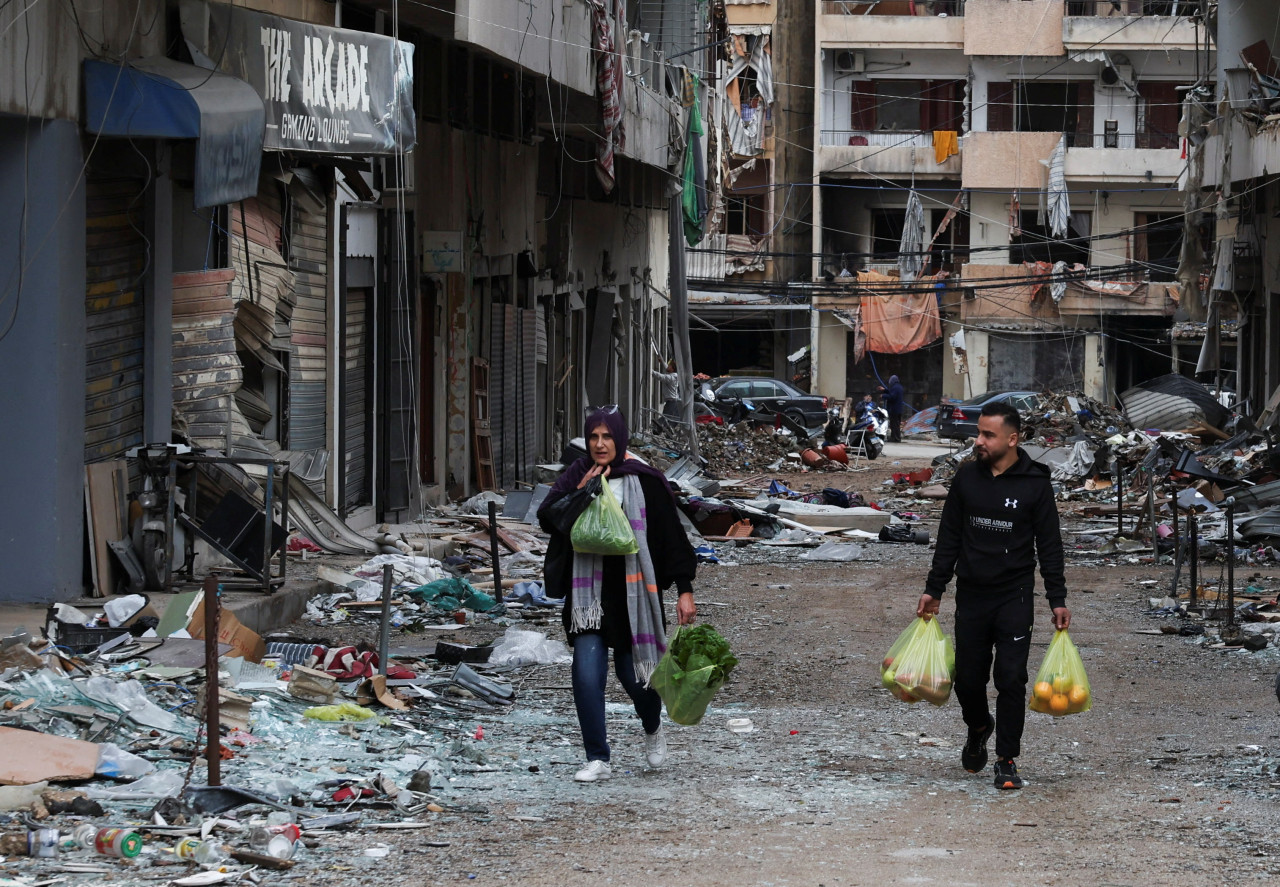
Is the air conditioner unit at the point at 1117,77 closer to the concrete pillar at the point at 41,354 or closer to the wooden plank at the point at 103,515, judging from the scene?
the wooden plank at the point at 103,515

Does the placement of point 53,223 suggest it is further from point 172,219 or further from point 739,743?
point 739,743

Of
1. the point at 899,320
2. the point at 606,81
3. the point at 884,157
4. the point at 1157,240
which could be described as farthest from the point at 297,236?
the point at 1157,240

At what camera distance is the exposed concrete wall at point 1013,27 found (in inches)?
1909

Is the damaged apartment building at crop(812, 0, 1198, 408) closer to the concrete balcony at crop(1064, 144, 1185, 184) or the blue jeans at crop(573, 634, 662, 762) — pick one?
the concrete balcony at crop(1064, 144, 1185, 184)

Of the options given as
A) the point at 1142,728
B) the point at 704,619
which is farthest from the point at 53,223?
the point at 1142,728

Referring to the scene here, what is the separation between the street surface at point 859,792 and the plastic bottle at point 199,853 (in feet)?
1.17

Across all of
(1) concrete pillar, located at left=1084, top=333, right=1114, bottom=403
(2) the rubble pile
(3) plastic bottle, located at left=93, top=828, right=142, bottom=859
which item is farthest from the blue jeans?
(1) concrete pillar, located at left=1084, top=333, right=1114, bottom=403

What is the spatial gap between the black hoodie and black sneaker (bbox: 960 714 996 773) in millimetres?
576

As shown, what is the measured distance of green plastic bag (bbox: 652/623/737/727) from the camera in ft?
23.3

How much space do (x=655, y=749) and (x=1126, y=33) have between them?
147 feet

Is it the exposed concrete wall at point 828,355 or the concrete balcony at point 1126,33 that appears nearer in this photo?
the concrete balcony at point 1126,33

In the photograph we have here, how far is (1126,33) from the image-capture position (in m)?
48.2

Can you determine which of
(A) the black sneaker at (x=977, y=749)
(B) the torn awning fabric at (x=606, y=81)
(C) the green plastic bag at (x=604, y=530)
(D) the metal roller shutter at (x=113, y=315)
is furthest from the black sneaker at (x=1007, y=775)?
(B) the torn awning fabric at (x=606, y=81)

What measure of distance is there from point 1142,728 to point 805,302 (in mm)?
42812
